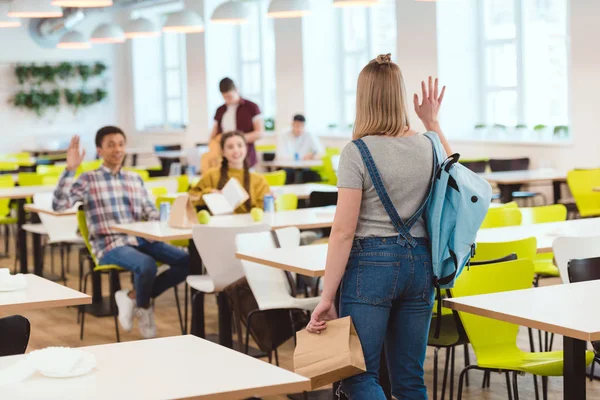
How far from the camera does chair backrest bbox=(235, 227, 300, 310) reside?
474 cm

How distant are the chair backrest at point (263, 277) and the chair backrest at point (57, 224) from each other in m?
3.14

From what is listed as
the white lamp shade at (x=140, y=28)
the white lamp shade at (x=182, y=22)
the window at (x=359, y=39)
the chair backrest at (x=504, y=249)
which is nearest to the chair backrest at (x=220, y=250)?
the chair backrest at (x=504, y=249)

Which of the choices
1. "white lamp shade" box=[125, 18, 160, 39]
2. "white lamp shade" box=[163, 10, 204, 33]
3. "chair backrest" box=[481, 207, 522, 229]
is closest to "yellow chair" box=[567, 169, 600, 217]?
"chair backrest" box=[481, 207, 522, 229]

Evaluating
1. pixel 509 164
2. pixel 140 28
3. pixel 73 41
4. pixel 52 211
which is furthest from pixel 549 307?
pixel 73 41

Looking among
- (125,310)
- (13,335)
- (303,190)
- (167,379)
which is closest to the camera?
(167,379)

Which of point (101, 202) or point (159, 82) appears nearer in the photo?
point (101, 202)

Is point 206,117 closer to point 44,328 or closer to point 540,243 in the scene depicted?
point 44,328

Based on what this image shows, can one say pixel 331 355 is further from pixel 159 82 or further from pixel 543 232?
pixel 159 82

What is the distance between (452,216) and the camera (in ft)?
10.5

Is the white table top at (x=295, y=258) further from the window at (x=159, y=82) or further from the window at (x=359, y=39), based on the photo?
the window at (x=159, y=82)

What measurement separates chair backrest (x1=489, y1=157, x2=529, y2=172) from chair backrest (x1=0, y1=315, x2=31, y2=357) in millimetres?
7624

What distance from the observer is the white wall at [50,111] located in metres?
18.3

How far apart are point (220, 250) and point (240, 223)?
0.66 m

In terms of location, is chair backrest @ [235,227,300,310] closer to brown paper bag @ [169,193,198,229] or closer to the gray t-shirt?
brown paper bag @ [169,193,198,229]
